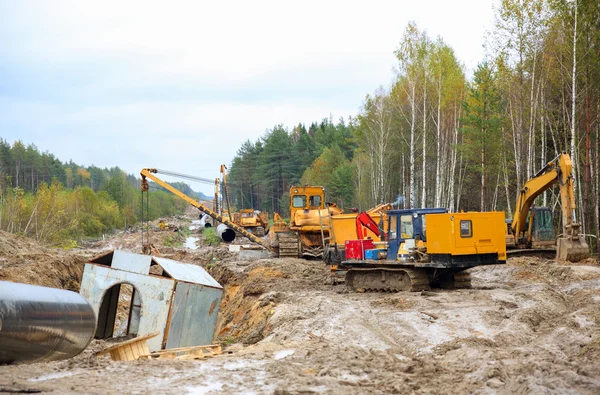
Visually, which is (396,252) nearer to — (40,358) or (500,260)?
(500,260)

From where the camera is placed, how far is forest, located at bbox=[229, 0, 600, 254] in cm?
2492

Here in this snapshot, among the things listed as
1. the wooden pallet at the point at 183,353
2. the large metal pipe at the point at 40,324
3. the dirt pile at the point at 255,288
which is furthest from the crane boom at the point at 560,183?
the large metal pipe at the point at 40,324

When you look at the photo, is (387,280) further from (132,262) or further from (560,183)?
(132,262)

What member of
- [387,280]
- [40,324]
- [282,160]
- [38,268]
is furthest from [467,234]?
[282,160]

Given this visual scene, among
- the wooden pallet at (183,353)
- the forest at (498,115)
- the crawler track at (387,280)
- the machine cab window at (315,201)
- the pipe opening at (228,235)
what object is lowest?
the wooden pallet at (183,353)

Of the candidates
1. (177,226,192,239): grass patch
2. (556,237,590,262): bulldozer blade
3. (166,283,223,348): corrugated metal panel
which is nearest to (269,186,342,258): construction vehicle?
(556,237,590,262): bulldozer blade

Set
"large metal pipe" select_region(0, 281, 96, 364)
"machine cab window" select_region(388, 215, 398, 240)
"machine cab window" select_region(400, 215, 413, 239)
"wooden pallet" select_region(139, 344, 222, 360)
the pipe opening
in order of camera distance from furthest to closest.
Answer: the pipe opening < "machine cab window" select_region(388, 215, 398, 240) < "machine cab window" select_region(400, 215, 413, 239) < "wooden pallet" select_region(139, 344, 222, 360) < "large metal pipe" select_region(0, 281, 96, 364)

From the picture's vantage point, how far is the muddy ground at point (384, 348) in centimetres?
693

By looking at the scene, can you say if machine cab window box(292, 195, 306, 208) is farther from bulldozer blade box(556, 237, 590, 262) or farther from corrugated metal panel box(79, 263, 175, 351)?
corrugated metal panel box(79, 263, 175, 351)

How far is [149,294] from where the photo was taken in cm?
1209

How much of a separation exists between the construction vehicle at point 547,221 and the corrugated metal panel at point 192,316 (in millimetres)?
9528

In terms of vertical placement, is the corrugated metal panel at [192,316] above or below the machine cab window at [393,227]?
below

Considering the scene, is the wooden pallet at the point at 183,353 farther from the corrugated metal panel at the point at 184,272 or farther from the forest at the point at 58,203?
the forest at the point at 58,203

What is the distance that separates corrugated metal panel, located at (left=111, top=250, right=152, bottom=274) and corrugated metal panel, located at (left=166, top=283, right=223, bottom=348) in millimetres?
871
